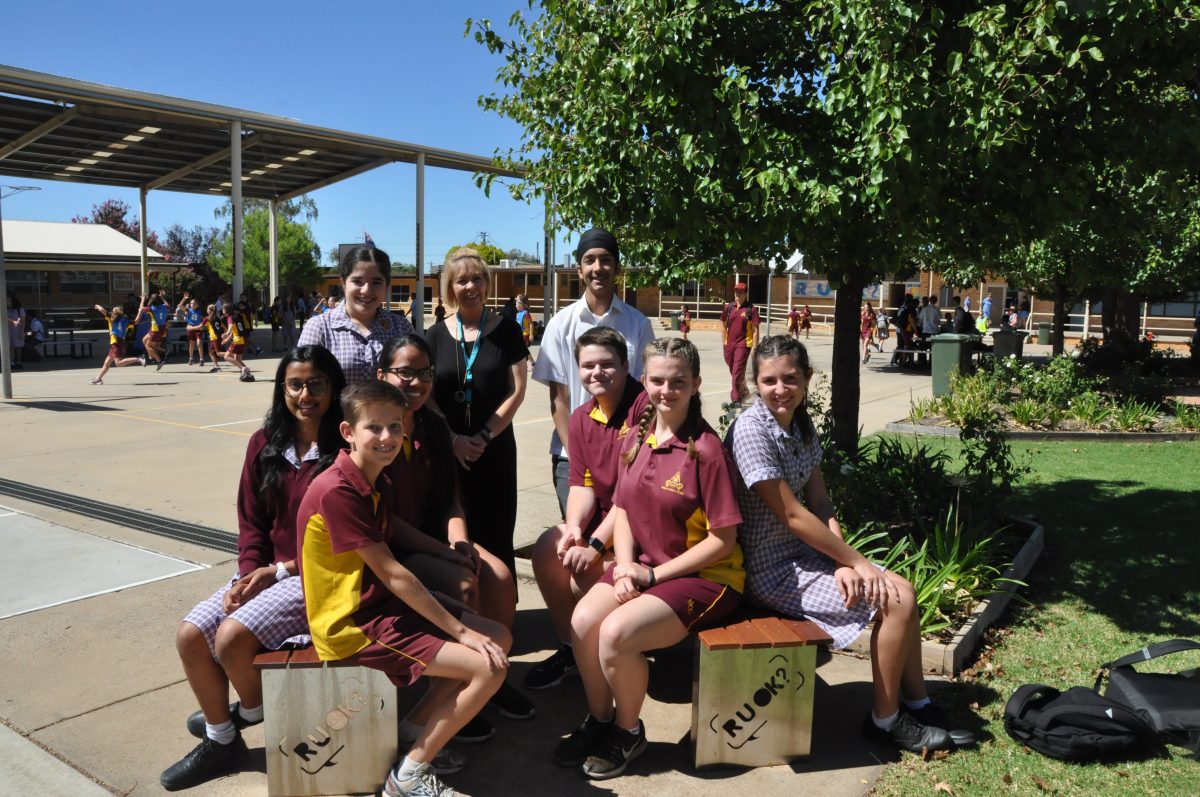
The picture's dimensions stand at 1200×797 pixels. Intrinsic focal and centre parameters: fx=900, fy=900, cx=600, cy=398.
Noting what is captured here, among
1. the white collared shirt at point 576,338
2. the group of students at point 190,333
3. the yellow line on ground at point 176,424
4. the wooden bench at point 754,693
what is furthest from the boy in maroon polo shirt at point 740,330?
the wooden bench at point 754,693

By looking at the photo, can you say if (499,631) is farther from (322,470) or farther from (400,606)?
(322,470)

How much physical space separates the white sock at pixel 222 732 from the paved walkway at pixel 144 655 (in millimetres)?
140

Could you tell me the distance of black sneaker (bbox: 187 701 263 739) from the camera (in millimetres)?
3391

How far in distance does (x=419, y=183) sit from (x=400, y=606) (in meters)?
27.6

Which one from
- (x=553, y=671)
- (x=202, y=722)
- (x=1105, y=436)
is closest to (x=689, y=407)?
(x=553, y=671)

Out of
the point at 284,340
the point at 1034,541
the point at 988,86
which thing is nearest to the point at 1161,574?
the point at 1034,541

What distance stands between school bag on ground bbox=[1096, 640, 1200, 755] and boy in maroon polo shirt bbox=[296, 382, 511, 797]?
2.45 m

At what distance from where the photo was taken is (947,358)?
1377cm

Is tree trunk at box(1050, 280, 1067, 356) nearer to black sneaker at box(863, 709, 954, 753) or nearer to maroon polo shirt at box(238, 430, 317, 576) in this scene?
black sneaker at box(863, 709, 954, 753)

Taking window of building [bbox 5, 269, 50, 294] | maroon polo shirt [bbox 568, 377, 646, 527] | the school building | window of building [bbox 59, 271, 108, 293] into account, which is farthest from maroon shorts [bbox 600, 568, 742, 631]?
window of building [bbox 59, 271, 108, 293]

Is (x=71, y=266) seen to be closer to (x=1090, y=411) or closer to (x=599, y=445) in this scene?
(x=1090, y=411)

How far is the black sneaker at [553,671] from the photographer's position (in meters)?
3.95

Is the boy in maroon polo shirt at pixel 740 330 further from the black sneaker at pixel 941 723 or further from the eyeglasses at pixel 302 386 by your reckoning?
the eyeglasses at pixel 302 386

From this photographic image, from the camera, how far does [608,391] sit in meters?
3.77
